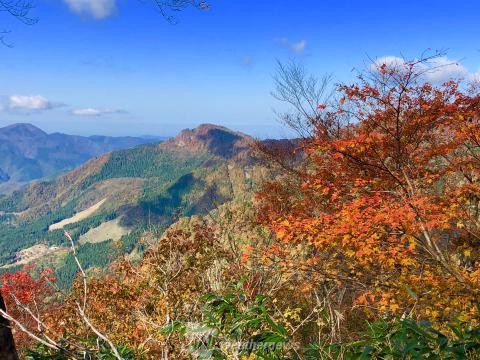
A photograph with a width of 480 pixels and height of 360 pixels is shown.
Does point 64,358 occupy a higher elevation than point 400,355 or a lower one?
lower

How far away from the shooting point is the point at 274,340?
3.54m

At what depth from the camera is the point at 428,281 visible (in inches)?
415

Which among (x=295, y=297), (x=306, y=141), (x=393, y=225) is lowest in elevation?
(x=295, y=297)

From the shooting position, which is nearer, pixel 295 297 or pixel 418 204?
pixel 418 204

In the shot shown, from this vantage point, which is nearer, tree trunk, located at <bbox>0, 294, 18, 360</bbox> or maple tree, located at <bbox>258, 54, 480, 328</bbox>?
tree trunk, located at <bbox>0, 294, 18, 360</bbox>

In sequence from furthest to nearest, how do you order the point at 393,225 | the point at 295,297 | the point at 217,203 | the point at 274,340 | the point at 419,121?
the point at 295,297
the point at 217,203
the point at 419,121
the point at 393,225
the point at 274,340

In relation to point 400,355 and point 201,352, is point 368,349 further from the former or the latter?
point 201,352

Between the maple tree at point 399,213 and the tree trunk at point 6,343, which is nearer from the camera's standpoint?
the tree trunk at point 6,343

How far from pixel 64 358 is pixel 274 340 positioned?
3899mm

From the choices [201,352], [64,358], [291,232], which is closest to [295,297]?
[291,232]

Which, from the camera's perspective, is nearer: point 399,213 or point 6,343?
point 6,343

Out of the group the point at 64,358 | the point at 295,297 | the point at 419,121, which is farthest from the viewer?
the point at 295,297

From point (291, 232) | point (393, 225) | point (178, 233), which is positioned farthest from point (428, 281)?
point (178, 233)

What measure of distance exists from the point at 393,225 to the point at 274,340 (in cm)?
761
